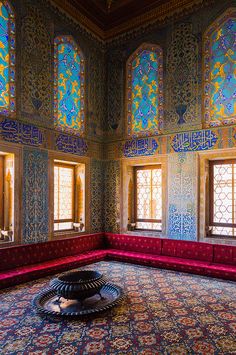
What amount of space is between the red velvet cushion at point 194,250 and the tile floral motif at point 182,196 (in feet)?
0.52

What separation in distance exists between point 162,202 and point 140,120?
81.5 inches

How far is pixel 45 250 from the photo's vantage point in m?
5.62

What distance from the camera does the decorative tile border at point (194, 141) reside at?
5.85m

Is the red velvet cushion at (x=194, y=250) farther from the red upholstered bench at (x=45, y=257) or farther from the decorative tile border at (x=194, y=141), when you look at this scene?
the decorative tile border at (x=194, y=141)

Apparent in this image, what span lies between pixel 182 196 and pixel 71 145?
272 cm

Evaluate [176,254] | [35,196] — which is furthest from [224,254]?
Result: [35,196]

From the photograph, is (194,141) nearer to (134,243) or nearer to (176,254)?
(176,254)

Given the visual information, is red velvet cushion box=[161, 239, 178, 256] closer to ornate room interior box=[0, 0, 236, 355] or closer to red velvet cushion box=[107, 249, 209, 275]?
ornate room interior box=[0, 0, 236, 355]

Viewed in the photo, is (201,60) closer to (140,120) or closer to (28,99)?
(140,120)

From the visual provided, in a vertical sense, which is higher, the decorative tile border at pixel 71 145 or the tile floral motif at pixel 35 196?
the decorative tile border at pixel 71 145

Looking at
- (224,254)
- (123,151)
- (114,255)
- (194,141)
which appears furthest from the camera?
(123,151)

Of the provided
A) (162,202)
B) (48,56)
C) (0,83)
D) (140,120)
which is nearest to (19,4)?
(48,56)

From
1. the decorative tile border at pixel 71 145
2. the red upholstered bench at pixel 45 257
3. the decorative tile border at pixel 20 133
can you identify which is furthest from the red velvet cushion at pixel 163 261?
the decorative tile border at pixel 20 133

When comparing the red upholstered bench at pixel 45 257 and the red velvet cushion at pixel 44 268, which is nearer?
the red velvet cushion at pixel 44 268
